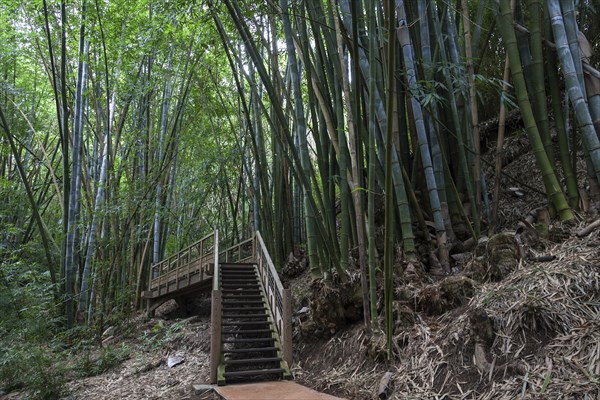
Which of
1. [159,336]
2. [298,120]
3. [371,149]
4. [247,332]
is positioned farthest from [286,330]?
[159,336]

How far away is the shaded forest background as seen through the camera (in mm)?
2498

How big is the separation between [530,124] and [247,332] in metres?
3.08

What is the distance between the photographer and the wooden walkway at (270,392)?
2.72 metres

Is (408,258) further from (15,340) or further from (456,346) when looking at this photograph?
(15,340)

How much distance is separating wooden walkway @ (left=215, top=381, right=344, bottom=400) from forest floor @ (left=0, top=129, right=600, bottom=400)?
114 mm

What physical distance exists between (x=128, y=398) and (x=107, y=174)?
3.81 metres

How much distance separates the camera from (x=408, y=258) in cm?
296

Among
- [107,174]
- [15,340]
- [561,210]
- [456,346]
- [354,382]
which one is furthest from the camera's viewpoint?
[107,174]

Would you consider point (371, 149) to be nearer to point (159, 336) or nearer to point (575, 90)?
point (575, 90)

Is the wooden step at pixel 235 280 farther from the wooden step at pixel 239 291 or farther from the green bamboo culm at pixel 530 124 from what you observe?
the green bamboo culm at pixel 530 124

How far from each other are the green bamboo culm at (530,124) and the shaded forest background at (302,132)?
0.04ft

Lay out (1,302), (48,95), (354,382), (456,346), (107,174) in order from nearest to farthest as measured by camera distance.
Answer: (456,346) → (354,382) → (1,302) → (107,174) → (48,95)

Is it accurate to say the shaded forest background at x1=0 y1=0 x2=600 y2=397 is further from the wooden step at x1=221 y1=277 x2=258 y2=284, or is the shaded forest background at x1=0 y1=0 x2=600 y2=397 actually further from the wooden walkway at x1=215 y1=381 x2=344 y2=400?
the wooden step at x1=221 y1=277 x2=258 y2=284

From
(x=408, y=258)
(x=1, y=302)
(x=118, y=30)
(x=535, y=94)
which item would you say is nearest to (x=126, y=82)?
(x=118, y=30)
